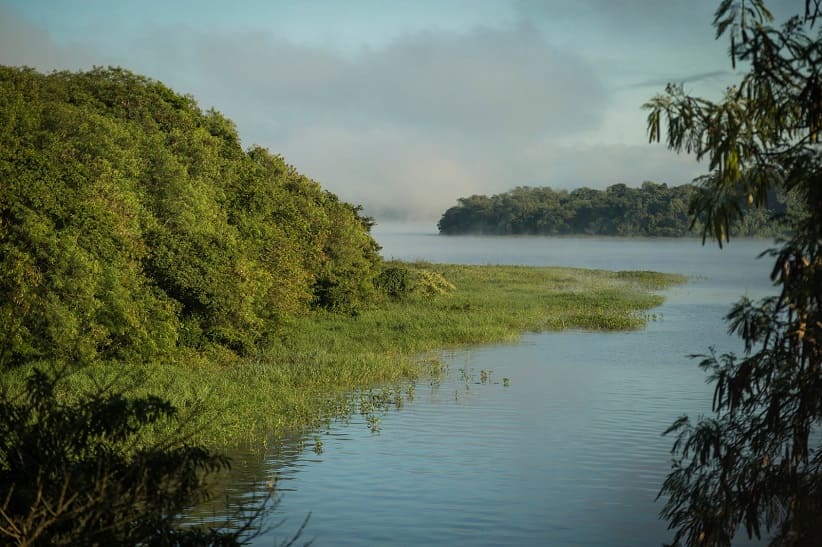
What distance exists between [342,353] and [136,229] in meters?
8.86

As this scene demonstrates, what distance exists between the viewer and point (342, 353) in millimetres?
32906

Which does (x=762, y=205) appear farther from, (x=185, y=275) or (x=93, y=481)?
(x=185, y=275)

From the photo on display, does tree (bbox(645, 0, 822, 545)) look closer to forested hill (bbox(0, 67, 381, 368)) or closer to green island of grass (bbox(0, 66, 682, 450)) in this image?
green island of grass (bbox(0, 66, 682, 450))

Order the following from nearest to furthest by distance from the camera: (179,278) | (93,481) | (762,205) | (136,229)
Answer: (93,481) → (762,205) → (136,229) → (179,278)

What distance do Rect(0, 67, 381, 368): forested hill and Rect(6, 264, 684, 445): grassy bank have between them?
4.37 ft

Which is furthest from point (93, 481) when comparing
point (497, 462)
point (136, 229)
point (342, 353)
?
point (342, 353)

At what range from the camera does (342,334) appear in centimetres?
3762

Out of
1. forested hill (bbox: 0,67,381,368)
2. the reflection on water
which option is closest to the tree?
the reflection on water

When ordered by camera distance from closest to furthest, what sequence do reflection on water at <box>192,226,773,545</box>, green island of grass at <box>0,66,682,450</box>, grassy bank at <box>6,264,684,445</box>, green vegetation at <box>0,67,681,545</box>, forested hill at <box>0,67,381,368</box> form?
reflection on water at <box>192,226,773,545</box>, grassy bank at <box>6,264,684,445</box>, green vegetation at <box>0,67,681,545</box>, green island of grass at <box>0,66,682,450</box>, forested hill at <box>0,67,381,368</box>

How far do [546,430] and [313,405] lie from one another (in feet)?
21.4

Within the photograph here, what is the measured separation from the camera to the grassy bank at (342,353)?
74.9 ft

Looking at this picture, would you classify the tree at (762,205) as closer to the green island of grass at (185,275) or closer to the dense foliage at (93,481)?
the dense foliage at (93,481)

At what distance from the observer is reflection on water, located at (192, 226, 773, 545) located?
16438mm

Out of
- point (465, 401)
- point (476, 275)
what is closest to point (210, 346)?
point (465, 401)
